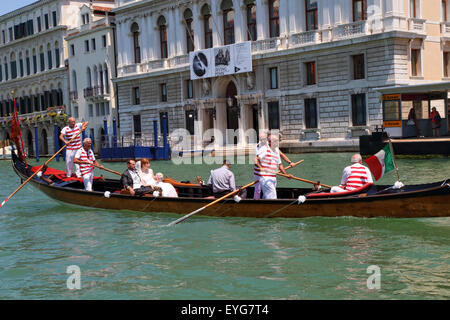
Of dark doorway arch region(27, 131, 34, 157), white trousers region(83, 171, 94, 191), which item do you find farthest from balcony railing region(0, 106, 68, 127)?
white trousers region(83, 171, 94, 191)

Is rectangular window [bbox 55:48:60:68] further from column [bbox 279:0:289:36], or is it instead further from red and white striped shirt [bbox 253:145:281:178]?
red and white striped shirt [bbox 253:145:281:178]

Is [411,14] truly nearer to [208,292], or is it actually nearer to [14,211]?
[14,211]

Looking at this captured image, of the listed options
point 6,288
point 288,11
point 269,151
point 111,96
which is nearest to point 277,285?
point 6,288

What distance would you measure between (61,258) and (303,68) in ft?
76.1

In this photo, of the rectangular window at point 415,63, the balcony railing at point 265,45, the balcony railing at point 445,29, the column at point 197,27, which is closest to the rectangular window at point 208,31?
the column at point 197,27

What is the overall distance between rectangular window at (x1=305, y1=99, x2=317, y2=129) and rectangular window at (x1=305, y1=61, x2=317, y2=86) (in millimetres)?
851

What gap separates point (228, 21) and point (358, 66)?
858 cm

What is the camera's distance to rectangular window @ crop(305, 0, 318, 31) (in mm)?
29906

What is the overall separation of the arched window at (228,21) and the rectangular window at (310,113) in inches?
240

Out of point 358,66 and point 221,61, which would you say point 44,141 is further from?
point 358,66

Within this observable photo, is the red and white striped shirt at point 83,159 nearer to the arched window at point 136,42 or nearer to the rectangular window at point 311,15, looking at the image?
the rectangular window at point 311,15

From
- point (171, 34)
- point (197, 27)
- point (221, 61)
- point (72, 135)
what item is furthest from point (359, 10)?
point (72, 135)

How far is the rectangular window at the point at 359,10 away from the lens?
27859 millimetres

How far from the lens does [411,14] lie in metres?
27.6
